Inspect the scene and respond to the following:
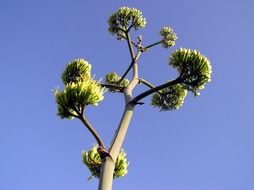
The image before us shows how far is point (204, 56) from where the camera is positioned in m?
7.61

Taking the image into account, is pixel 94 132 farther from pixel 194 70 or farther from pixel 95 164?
pixel 194 70

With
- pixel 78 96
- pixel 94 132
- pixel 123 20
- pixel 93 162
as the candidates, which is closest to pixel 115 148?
pixel 94 132

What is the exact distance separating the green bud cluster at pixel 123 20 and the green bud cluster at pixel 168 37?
1046mm

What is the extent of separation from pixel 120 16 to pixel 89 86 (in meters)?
5.47

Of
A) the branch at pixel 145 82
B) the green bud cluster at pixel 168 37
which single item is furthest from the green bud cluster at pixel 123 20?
the branch at pixel 145 82

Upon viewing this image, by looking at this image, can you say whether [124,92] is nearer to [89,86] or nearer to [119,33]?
[89,86]

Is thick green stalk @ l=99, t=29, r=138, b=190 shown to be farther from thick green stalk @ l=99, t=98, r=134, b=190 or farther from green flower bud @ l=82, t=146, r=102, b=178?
green flower bud @ l=82, t=146, r=102, b=178

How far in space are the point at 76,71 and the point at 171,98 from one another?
8.70ft

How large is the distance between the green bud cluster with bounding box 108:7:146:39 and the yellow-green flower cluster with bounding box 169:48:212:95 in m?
3.58

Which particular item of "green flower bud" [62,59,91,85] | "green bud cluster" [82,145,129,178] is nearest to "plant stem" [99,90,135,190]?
"green bud cluster" [82,145,129,178]

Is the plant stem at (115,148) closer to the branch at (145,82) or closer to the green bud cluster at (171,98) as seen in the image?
the branch at (145,82)

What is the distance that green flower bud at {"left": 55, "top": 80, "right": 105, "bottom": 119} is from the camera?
19.6ft

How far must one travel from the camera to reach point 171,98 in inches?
367

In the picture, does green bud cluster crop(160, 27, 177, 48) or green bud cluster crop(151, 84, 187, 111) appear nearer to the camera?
green bud cluster crop(151, 84, 187, 111)
